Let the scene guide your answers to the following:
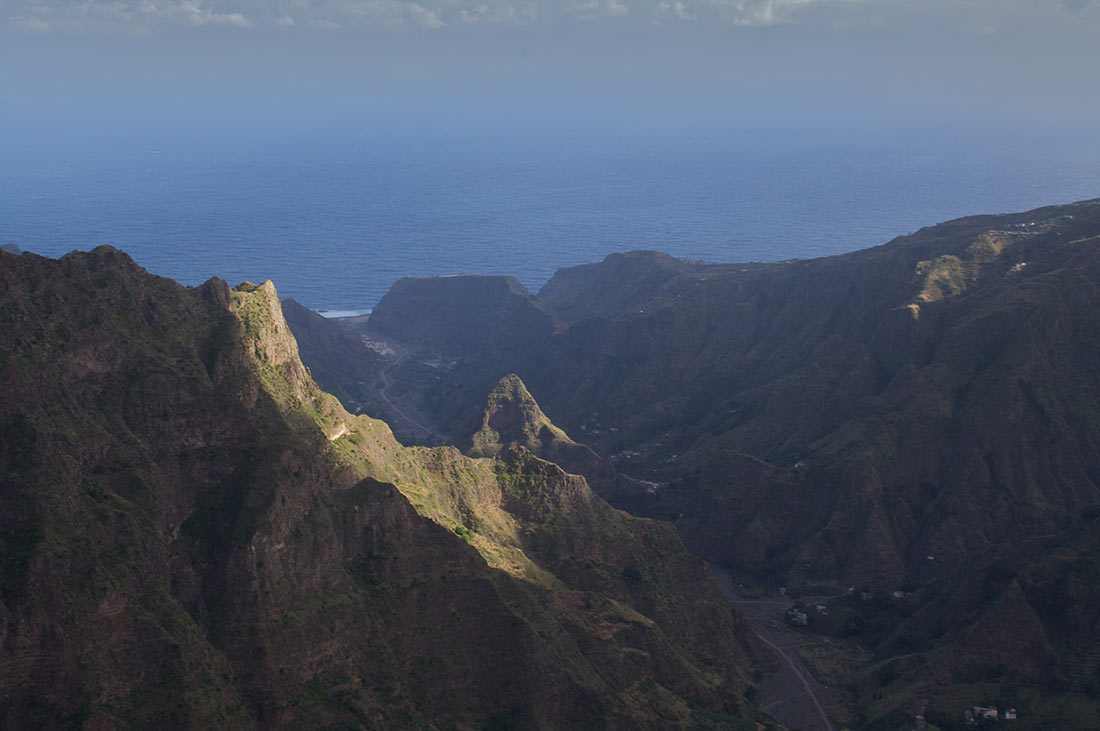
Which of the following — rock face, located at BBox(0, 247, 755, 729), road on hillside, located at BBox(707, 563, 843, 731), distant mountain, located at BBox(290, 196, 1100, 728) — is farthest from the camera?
road on hillside, located at BBox(707, 563, 843, 731)

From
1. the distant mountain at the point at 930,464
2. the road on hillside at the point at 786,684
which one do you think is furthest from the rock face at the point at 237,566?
the distant mountain at the point at 930,464

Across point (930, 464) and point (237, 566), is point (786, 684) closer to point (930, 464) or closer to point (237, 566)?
point (930, 464)

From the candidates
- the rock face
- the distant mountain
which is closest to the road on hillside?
the distant mountain

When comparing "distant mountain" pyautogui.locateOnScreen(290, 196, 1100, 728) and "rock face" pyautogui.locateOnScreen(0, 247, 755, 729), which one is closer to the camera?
"rock face" pyautogui.locateOnScreen(0, 247, 755, 729)

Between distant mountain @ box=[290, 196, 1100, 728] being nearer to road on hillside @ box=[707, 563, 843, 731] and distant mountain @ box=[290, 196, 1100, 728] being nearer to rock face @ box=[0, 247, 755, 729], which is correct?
road on hillside @ box=[707, 563, 843, 731]

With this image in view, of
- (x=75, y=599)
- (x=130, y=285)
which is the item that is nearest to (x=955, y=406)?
(x=130, y=285)

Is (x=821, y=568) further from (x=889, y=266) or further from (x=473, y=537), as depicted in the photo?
(x=889, y=266)
